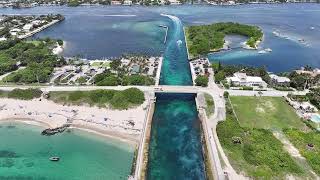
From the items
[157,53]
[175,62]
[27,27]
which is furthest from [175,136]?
[27,27]

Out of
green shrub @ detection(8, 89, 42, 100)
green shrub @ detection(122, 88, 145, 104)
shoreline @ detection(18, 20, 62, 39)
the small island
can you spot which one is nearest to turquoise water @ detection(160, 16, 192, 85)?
the small island

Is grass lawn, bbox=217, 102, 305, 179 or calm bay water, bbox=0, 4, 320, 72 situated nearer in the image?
grass lawn, bbox=217, 102, 305, 179

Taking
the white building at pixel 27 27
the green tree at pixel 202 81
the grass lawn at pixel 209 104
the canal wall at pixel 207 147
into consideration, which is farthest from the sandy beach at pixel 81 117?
the white building at pixel 27 27

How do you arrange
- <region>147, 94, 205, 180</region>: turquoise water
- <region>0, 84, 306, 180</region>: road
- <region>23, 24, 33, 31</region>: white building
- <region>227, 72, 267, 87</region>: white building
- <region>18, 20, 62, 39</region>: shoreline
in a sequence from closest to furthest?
<region>0, 84, 306, 180</region>: road
<region>147, 94, 205, 180</region>: turquoise water
<region>227, 72, 267, 87</region>: white building
<region>18, 20, 62, 39</region>: shoreline
<region>23, 24, 33, 31</region>: white building

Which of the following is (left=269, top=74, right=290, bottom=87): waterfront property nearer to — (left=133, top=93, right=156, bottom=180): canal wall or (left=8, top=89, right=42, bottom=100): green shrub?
(left=133, top=93, right=156, bottom=180): canal wall

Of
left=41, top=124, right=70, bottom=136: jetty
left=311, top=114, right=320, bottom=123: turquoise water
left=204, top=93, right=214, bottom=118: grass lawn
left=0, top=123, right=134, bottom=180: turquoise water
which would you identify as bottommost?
left=0, top=123, right=134, bottom=180: turquoise water

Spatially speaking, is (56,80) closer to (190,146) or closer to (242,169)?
(190,146)
